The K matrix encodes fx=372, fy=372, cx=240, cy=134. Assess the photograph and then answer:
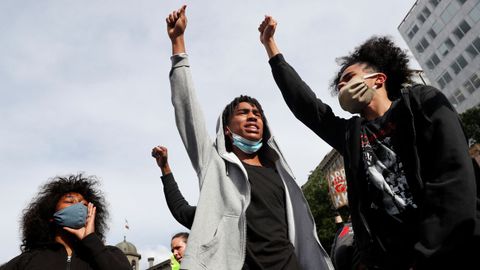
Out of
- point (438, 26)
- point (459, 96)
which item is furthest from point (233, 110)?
point (438, 26)

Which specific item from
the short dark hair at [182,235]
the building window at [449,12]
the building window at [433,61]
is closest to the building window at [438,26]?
the building window at [449,12]

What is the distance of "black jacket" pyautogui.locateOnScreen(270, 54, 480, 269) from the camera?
4.58ft

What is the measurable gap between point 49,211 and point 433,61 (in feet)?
133

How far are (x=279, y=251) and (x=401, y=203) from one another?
87cm

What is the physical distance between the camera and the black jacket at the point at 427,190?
1397mm

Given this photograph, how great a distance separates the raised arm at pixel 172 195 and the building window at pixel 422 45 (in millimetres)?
40133

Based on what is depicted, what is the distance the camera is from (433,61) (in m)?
37.0

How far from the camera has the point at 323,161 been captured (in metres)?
56.9

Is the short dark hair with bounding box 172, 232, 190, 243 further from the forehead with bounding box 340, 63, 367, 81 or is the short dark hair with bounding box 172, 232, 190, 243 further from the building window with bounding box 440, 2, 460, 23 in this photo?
the building window with bounding box 440, 2, 460, 23

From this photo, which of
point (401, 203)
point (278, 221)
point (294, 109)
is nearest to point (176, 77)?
point (294, 109)

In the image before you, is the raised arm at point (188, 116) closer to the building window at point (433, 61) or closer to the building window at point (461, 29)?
the building window at point (461, 29)

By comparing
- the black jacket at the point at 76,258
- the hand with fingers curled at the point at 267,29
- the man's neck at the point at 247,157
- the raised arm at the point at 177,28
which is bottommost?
the black jacket at the point at 76,258

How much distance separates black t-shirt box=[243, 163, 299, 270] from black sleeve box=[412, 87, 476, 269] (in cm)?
99

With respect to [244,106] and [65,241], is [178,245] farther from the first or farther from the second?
[244,106]
